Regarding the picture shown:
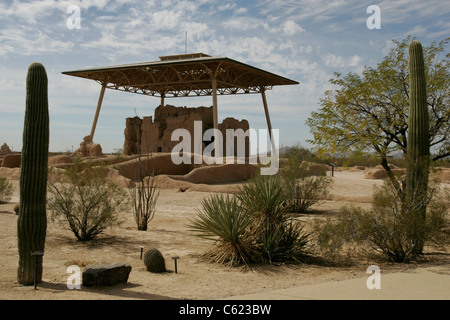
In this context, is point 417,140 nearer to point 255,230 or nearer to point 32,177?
point 255,230

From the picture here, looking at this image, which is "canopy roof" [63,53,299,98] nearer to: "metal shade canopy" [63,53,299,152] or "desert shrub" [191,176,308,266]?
"metal shade canopy" [63,53,299,152]

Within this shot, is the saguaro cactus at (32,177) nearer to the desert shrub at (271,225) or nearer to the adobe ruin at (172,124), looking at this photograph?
the desert shrub at (271,225)

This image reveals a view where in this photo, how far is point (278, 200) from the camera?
8.57 metres

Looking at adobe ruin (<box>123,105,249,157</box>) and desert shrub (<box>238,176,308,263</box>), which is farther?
adobe ruin (<box>123,105,249,157</box>)

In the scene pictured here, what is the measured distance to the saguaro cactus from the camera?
6562 mm

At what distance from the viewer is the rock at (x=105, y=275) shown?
21.0 ft

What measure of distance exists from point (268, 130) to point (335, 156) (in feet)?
85.3

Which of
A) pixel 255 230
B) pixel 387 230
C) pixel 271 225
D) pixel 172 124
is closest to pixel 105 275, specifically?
pixel 255 230

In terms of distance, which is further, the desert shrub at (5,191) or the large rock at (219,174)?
the large rock at (219,174)

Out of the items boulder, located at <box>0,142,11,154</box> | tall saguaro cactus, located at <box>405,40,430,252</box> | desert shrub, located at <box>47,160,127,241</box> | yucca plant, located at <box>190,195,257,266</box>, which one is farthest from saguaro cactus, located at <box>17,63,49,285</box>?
boulder, located at <box>0,142,11,154</box>

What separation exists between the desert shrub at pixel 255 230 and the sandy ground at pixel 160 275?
359 millimetres

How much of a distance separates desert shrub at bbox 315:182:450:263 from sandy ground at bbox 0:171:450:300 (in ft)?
1.22

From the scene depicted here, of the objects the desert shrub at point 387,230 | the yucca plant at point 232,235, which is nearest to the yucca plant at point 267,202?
the yucca plant at point 232,235
